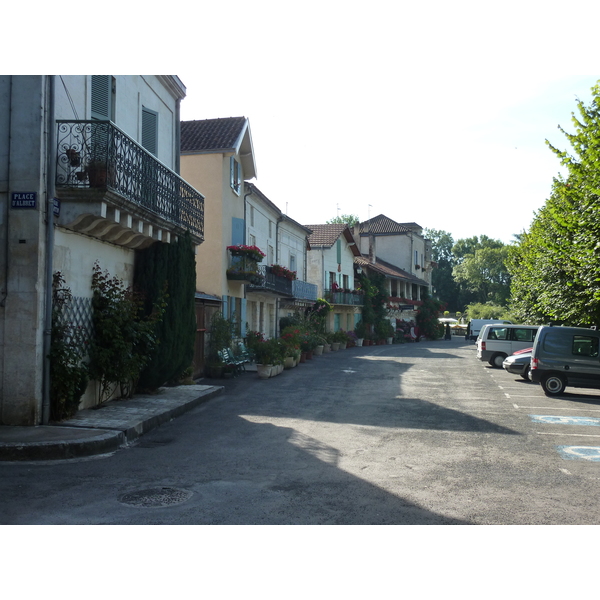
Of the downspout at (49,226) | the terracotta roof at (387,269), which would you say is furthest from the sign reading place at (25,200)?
the terracotta roof at (387,269)

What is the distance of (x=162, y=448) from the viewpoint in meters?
8.47

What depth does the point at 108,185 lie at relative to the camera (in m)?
9.69

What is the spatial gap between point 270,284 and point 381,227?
3640cm

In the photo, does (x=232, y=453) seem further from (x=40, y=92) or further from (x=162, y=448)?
(x=40, y=92)

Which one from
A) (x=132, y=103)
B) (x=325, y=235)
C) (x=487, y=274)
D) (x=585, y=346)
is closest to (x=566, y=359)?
(x=585, y=346)

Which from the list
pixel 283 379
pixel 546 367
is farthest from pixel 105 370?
pixel 546 367

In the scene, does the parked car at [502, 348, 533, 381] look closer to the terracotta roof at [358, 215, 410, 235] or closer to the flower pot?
the flower pot

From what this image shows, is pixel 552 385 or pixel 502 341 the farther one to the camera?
pixel 502 341

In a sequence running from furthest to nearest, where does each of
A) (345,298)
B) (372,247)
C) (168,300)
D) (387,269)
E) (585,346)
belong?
(372,247), (387,269), (345,298), (585,346), (168,300)

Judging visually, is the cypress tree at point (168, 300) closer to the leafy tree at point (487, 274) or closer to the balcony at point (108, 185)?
the balcony at point (108, 185)

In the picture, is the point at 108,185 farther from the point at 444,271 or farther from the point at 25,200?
the point at 444,271

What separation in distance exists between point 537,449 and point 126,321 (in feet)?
23.6

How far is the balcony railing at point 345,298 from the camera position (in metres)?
39.6

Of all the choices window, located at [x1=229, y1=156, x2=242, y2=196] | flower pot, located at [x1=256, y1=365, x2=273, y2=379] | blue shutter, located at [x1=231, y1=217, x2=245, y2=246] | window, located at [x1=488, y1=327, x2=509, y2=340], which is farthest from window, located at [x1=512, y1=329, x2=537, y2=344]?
window, located at [x1=229, y1=156, x2=242, y2=196]
